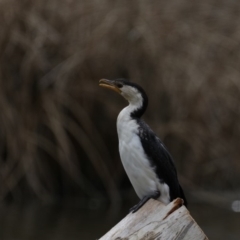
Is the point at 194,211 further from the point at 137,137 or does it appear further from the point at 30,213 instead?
the point at 137,137

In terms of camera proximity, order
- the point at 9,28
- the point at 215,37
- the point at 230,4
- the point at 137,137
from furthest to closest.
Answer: the point at 230,4 → the point at 215,37 → the point at 9,28 → the point at 137,137

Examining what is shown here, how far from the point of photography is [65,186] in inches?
327

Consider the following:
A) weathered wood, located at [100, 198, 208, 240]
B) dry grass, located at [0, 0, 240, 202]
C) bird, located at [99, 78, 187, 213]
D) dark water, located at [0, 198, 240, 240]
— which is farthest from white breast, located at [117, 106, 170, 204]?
dry grass, located at [0, 0, 240, 202]

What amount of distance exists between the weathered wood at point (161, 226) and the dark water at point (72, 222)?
411 centimetres

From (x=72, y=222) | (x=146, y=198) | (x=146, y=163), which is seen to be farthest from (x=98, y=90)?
(x=146, y=198)

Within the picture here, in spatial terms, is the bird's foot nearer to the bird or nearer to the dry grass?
the bird

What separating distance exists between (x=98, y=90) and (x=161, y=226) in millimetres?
5083

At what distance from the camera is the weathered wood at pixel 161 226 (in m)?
3.13

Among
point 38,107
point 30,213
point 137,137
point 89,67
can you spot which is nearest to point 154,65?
point 89,67

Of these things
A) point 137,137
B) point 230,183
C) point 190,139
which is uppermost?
point 137,137

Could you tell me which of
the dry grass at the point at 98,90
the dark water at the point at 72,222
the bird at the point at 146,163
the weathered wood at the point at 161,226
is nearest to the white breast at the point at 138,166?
the bird at the point at 146,163

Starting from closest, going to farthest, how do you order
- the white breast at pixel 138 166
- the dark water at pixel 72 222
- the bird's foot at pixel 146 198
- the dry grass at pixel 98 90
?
the bird's foot at pixel 146 198
the white breast at pixel 138 166
the dark water at pixel 72 222
the dry grass at pixel 98 90

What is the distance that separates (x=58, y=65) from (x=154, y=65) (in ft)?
3.07

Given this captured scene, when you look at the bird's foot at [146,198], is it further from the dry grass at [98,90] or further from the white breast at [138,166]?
the dry grass at [98,90]
